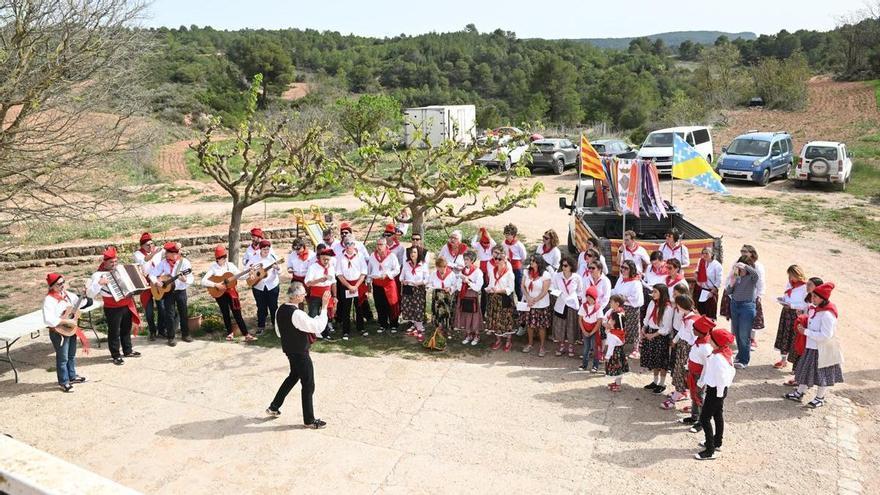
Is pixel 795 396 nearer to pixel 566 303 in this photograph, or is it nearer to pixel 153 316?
pixel 566 303

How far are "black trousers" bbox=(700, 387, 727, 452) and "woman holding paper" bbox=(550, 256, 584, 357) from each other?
2.59 meters

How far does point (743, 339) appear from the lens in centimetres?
888

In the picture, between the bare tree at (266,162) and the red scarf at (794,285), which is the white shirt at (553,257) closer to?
the red scarf at (794,285)

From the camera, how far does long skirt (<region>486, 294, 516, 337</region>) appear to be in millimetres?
9656

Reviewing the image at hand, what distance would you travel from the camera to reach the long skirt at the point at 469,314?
9.77 metres

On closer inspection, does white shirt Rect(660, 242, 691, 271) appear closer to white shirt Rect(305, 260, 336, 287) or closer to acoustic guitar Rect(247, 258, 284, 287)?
white shirt Rect(305, 260, 336, 287)

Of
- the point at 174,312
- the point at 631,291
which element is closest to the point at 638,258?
the point at 631,291

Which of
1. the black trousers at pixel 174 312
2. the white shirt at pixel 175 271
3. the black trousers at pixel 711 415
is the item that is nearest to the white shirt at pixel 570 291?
the black trousers at pixel 711 415

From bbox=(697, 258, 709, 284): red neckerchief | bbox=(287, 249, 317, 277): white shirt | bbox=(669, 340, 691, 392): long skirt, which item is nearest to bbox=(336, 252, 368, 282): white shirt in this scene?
bbox=(287, 249, 317, 277): white shirt

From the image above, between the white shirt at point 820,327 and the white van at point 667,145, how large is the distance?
662 inches

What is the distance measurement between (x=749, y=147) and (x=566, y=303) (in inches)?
688

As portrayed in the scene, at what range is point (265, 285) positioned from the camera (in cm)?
1032

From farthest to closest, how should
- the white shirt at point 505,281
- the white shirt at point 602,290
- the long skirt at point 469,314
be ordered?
the long skirt at point 469,314 < the white shirt at point 505,281 < the white shirt at point 602,290

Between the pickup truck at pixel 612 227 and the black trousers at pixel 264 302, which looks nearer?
the black trousers at pixel 264 302
